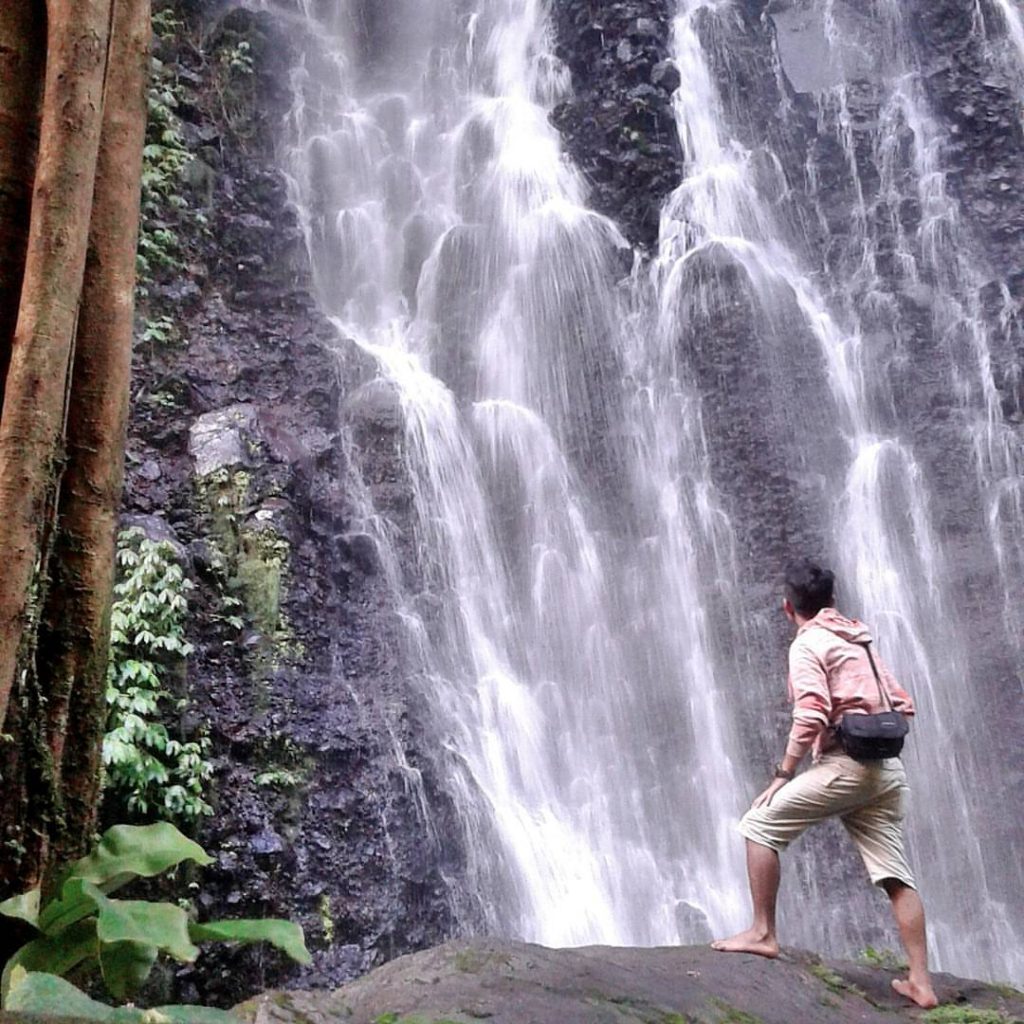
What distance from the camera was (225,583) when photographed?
8.26 meters

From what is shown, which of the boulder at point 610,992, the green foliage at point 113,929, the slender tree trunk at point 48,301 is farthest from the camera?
the boulder at point 610,992

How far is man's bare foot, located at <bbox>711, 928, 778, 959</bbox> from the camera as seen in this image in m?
4.16

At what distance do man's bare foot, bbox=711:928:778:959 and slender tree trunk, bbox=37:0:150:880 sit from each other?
2.70 m

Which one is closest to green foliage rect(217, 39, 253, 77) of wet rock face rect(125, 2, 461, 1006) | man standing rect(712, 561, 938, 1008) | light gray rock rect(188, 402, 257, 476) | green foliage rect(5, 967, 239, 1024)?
wet rock face rect(125, 2, 461, 1006)

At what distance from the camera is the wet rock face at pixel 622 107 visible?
14508 mm

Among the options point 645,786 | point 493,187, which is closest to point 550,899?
point 645,786

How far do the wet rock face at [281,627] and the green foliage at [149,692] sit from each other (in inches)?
9.3

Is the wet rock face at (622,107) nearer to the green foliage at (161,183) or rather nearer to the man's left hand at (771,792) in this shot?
the green foliage at (161,183)

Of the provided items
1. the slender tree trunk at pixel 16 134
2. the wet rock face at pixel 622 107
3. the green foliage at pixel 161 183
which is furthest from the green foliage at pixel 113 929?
the wet rock face at pixel 622 107

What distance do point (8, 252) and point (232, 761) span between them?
17.7ft

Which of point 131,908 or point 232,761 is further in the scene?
point 232,761

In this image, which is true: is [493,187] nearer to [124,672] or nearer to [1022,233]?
[1022,233]

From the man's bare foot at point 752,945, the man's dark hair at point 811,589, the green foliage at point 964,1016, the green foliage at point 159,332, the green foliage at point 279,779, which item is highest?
the green foliage at point 159,332

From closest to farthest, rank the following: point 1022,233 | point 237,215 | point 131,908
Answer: point 131,908 < point 237,215 < point 1022,233
